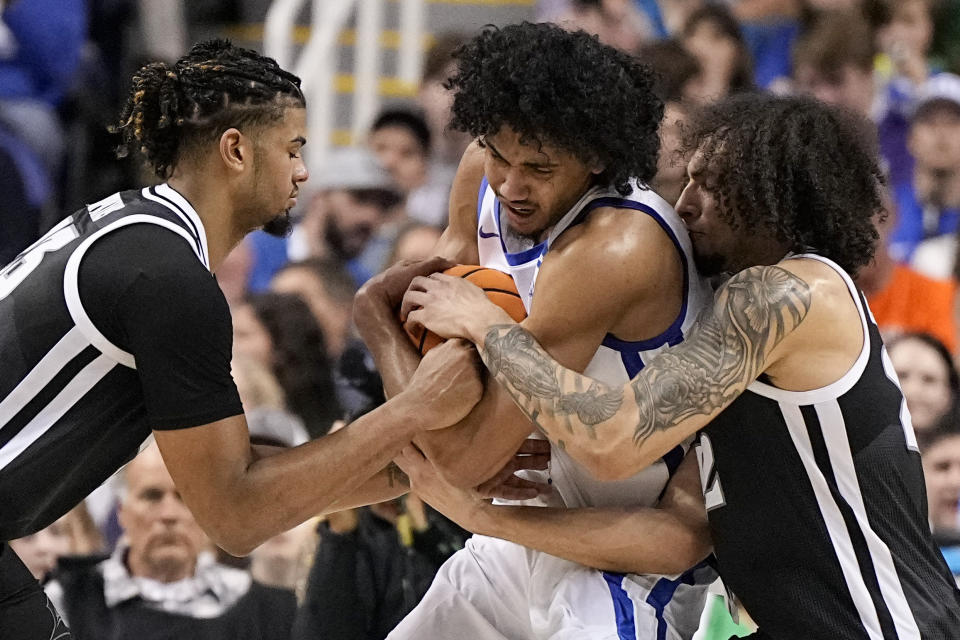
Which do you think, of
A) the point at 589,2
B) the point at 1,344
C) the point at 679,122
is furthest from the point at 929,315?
the point at 1,344

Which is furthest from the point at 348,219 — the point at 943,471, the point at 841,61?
the point at 943,471

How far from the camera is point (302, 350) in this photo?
5977 millimetres

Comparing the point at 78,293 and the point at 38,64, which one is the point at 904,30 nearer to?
the point at 38,64

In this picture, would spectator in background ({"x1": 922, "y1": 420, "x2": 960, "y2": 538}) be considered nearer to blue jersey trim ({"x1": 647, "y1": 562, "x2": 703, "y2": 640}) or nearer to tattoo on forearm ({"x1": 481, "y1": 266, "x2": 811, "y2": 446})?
blue jersey trim ({"x1": 647, "y1": 562, "x2": 703, "y2": 640})

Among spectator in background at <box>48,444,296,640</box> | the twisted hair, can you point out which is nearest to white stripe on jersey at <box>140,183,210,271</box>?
the twisted hair

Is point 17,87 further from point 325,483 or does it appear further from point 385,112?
point 325,483

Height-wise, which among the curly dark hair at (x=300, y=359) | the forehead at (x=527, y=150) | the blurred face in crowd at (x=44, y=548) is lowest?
the blurred face in crowd at (x=44, y=548)

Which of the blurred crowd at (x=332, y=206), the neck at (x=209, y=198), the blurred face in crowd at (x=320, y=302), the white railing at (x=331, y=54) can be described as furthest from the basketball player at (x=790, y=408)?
the white railing at (x=331, y=54)

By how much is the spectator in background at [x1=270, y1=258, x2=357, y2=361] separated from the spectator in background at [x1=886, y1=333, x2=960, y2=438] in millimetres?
2406

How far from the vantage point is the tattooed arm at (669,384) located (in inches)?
110

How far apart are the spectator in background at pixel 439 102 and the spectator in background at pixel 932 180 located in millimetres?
2347

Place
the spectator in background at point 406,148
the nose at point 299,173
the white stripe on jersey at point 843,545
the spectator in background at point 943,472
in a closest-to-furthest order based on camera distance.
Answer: the white stripe on jersey at point 843,545
the nose at point 299,173
the spectator in background at point 943,472
the spectator in background at point 406,148

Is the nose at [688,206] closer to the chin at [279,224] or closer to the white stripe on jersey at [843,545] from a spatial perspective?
the white stripe on jersey at [843,545]

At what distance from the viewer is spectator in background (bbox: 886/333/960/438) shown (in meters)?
5.83
